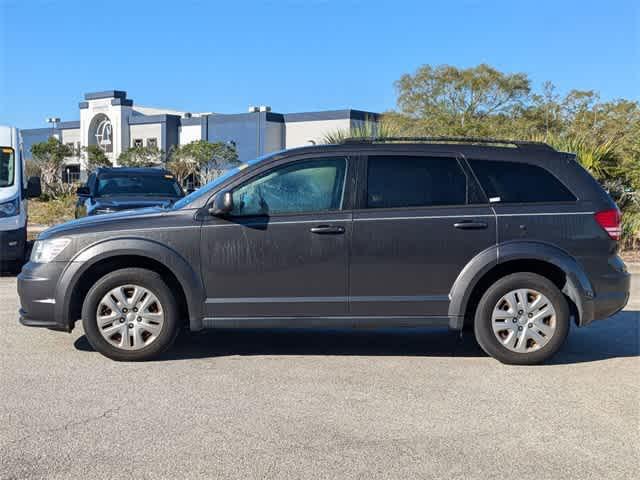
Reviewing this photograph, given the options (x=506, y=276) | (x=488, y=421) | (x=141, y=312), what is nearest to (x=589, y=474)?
Result: (x=488, y=421)

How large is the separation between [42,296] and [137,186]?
7.45 metres

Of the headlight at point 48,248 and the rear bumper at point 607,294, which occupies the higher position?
the headlight at point 48,248

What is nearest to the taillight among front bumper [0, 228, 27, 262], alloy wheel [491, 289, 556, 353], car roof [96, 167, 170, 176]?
alloy wheel [491, 289, 556, 353]

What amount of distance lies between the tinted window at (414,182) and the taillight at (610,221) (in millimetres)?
1163

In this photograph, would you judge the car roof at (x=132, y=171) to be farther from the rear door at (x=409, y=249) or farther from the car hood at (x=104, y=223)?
the rear door at (x=409, y=249)

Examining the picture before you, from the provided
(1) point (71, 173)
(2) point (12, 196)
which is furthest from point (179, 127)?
(2) point (12, 196)

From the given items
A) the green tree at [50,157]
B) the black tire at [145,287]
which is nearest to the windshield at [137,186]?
the black tire at [145,287]

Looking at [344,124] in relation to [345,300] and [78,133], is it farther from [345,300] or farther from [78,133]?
[345,300]

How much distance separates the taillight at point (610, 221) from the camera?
22.2 ft

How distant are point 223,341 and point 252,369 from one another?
119cm

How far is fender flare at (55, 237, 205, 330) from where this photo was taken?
21.6 ft

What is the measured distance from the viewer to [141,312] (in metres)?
6.59

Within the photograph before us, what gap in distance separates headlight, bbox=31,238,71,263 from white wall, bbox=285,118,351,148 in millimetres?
50956

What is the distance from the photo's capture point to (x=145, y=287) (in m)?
6.59
